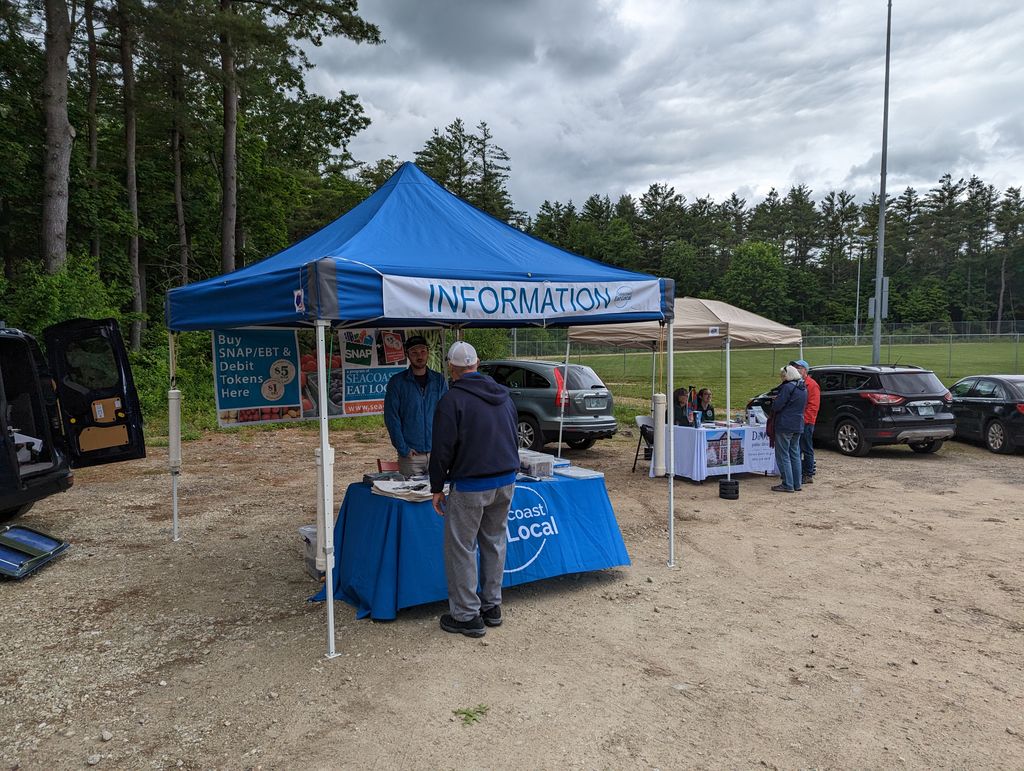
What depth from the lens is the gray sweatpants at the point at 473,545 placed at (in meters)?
4.20

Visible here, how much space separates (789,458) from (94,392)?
8.35 meters

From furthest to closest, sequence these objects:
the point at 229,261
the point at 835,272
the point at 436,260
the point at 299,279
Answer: the point at 835,272
the point at 229,261
the point at 436,260
the point at 299,279

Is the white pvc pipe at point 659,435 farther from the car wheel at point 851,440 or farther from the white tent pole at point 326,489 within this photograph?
the car wheel at point 851,440

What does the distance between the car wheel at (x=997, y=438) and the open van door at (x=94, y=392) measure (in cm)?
1348

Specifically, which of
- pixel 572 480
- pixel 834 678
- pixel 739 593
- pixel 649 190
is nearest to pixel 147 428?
pixel 572 480

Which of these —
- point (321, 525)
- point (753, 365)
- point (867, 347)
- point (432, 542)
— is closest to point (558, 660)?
point (432, 542)

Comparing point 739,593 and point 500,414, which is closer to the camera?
point 500,414

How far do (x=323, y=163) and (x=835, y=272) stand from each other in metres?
70.1

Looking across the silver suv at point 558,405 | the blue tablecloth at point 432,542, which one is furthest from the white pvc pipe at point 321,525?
the silver suv at point 558,405

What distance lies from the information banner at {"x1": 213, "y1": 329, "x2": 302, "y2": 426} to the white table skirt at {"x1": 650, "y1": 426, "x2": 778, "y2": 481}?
545 cm

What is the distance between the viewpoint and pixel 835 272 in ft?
277

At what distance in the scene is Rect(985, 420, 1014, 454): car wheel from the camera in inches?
471

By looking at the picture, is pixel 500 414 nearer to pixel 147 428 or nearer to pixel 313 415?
pixel 313 415

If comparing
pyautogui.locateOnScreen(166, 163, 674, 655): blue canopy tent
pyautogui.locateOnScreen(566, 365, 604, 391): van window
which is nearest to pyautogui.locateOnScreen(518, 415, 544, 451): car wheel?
pyautogui.locateOnScreen(566, 365, 604, 391): van window
